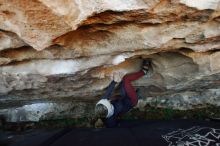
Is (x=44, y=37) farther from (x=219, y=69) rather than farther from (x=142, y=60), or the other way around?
(x=219, y=69)

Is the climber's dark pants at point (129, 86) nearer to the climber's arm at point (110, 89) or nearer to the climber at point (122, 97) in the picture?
the climber at point (122, 97)

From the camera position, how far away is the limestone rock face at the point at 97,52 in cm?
254

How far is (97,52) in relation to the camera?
3.08m

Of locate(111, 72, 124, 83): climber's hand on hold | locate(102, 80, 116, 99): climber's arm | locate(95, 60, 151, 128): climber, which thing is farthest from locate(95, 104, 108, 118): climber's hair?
locate(111, 72, 124, 83): climber's hand on hold

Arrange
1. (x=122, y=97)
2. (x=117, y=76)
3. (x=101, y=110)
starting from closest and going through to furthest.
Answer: (x=101, y=110) → (x=117, y=76) → (x=122, y=97)

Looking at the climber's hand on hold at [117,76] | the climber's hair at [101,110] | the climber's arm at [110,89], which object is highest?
the climber's hand on hold at [117,76]

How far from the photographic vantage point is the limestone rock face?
100.0 inches

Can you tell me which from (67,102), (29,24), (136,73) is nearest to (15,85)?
(67,102)

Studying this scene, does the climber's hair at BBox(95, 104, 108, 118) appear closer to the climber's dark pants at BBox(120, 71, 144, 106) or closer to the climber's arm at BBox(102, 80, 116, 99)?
the climber's arm at BBox(102, 80, 116, 99)

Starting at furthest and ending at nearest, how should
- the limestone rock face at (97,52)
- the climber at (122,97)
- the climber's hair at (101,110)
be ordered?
1. the climber at (122,97)
2. the climber's hair at (101,110)
3. the limestone rock face at (97,52)

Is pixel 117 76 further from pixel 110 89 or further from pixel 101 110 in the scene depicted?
pixel 101 110

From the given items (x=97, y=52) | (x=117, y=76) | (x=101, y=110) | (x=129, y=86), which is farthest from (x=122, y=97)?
(x=97, y=52)

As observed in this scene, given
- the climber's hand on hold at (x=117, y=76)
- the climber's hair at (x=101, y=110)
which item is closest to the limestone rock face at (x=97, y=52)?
A: the climber's hand on hold at (x=117, y=76)

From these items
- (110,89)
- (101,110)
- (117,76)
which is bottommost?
(101,110)
